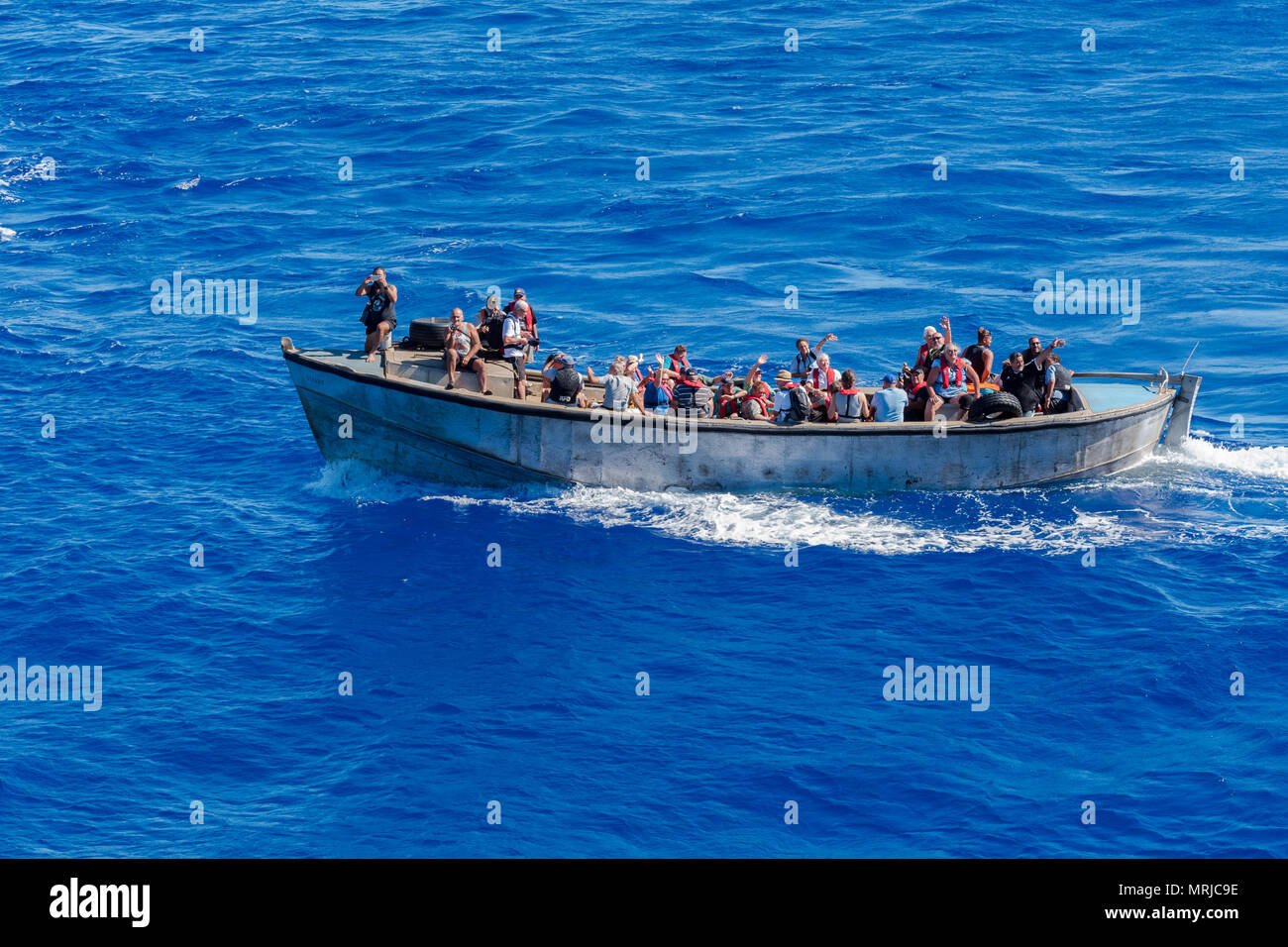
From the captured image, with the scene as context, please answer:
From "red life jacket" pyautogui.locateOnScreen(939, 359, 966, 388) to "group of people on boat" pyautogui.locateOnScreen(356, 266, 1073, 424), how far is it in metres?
0.02

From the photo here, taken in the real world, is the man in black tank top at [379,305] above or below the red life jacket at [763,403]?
above

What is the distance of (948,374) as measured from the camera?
102 feet

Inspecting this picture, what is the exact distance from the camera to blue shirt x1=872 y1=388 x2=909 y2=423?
100 feet

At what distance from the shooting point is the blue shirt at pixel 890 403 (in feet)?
A: 100

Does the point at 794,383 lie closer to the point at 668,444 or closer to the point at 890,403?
the point at 890,403

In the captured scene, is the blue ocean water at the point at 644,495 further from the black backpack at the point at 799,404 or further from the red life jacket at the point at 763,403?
the red life jacket at the point at 763,403

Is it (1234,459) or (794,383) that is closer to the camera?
(794,383)

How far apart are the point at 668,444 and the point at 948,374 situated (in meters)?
6.25

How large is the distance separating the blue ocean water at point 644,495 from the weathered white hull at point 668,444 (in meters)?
0.61

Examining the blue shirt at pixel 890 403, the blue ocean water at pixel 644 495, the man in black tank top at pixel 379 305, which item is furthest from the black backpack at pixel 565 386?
the blue shirt at pixel 890 403

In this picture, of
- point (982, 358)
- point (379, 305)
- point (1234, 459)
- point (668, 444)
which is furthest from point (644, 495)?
point (1234, 459)

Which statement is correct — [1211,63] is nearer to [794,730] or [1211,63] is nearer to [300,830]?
[794,730]

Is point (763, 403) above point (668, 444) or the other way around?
above

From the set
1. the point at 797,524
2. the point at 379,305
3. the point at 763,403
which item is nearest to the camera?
the point at 797,524
